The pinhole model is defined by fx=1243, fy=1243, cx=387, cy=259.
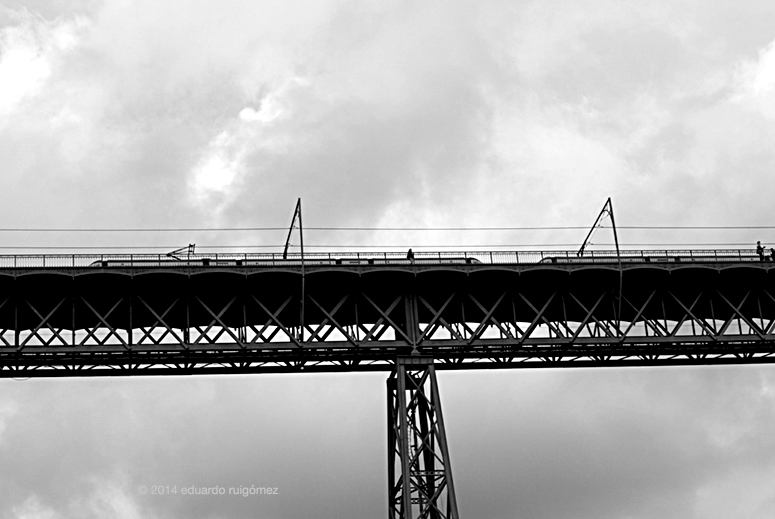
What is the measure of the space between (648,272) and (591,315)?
3360 millimetres

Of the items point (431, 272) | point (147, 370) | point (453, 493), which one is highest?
point (431, 272)

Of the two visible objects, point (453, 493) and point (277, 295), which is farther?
point (277, 295)

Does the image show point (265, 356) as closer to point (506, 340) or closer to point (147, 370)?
point (147, 370)

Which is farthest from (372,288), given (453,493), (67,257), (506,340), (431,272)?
(67,257)

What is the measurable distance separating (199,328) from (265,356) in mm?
3175

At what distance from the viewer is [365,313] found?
57.5m

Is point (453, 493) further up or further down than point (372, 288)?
further down

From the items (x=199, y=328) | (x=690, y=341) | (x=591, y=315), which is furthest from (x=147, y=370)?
(x=690, y=341)

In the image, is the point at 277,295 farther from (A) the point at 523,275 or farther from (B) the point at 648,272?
(B) the point at 648,272

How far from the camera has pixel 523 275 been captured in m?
55.0

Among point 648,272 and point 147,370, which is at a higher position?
point 648,272

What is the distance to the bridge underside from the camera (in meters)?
53.2

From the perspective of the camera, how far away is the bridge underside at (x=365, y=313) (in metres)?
53.2

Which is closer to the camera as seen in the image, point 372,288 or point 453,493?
point 453,493
